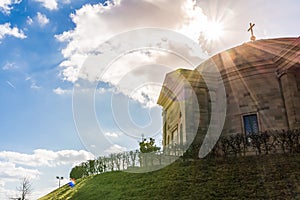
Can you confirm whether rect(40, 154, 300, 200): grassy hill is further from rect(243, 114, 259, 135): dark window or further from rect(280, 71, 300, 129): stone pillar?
rect(243, 114, 259, 135): dark window

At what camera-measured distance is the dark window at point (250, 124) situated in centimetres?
1984

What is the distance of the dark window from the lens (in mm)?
19841

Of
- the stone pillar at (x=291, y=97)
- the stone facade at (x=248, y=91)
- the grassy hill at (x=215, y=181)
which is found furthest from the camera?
the stone facade at (x=248, y=91)

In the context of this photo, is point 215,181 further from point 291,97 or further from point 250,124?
point 291,97

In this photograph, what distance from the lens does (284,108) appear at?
19.0m

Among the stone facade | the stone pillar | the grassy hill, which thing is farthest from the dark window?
the grassy hill

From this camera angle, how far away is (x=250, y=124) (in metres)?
20.1

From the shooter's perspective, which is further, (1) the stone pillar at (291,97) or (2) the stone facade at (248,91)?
(2) the stone facade at (248,91)

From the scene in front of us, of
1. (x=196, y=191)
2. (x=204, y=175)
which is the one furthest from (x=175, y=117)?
(x=196, y=191)

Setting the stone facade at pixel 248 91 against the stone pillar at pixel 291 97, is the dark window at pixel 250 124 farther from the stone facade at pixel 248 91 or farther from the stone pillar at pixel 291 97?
the stone pillar at pixel 291 97

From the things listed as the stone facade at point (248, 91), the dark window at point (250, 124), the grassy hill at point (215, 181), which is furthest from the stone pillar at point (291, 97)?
the grassy hill at point (215, 181)

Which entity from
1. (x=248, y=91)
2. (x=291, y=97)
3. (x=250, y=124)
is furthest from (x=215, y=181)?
(x=248, y=91)

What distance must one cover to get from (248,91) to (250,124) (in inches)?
89.2

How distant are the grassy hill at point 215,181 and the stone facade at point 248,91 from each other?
459 cm
